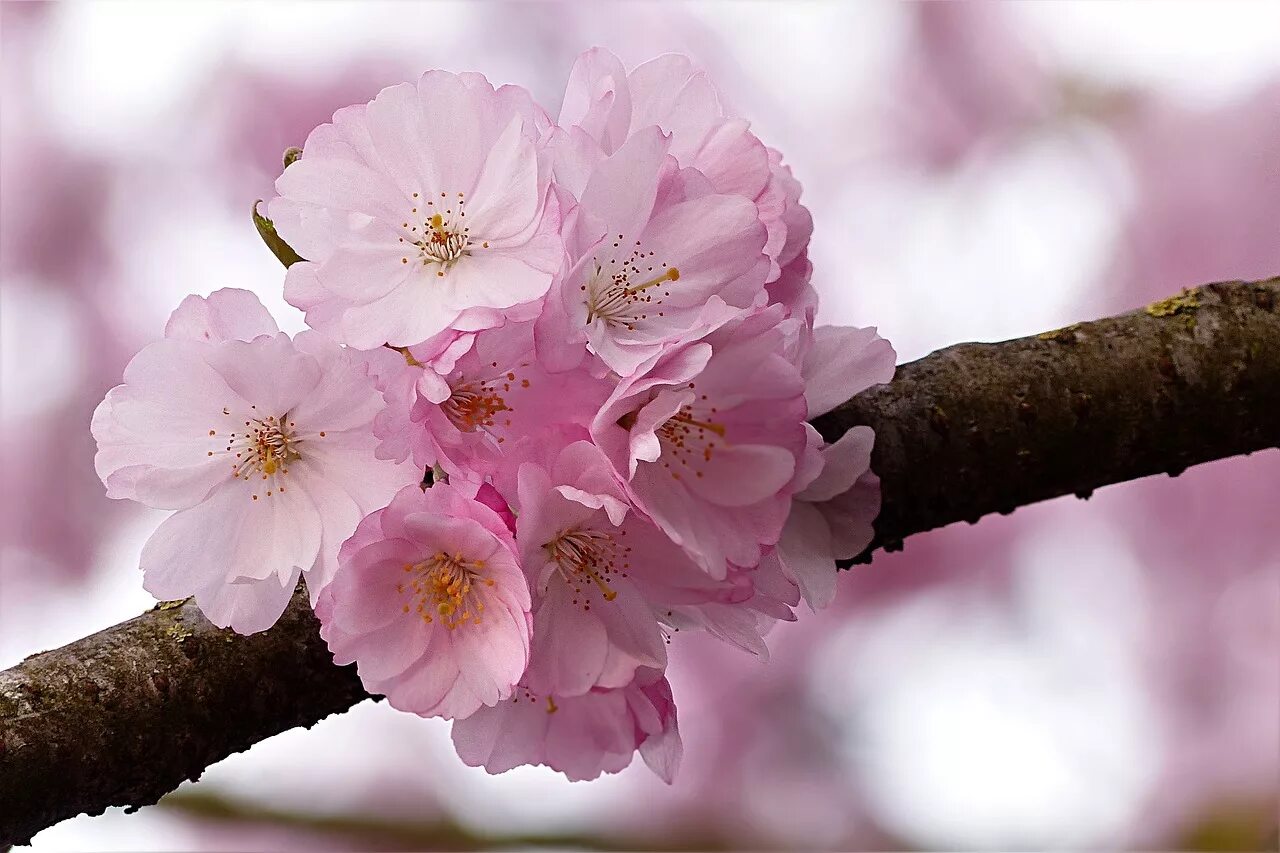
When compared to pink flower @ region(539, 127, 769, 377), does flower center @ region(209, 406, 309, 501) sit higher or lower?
lower

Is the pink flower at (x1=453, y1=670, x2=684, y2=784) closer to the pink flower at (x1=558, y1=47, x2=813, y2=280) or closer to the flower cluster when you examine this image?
the flower cluster

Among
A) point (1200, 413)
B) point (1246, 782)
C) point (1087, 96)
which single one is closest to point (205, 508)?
point (1200, 413)

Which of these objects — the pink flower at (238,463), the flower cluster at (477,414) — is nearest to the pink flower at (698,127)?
the flower cluster at (477,414)

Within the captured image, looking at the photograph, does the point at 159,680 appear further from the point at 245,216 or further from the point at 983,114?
the point at 983,114

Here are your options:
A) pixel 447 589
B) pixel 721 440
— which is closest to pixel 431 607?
pixel 447 589

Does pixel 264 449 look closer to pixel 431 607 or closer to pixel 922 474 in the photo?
pixel 431 607

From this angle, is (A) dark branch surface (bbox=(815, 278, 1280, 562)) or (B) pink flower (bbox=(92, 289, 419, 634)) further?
(A) dark branch surface (bbox=(815, 278, 1280, 562))

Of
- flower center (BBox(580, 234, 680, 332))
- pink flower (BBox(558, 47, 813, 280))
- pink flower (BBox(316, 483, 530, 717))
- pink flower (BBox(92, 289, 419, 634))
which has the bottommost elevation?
pink flower (BBox(316, 483, 530, 717))

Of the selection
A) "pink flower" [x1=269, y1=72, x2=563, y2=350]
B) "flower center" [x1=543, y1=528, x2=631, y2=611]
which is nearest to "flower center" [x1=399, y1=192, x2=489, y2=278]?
"pink flower" [x1=269, y1=72, x2=563, y2=350]
